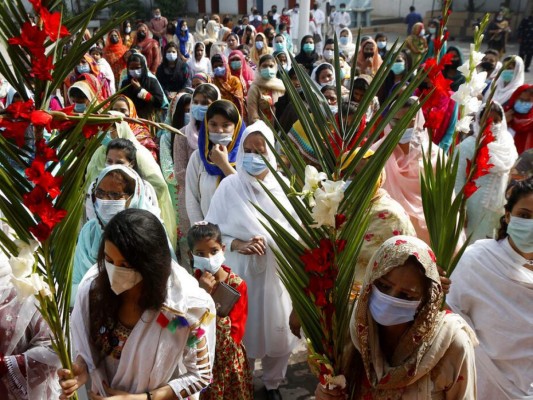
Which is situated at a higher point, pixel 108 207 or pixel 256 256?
pixel 108 207

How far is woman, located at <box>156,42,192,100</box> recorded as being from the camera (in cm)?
905

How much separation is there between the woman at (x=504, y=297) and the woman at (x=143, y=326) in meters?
1.35

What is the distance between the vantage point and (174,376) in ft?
7.23

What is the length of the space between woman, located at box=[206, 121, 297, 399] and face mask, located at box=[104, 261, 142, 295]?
4.58 feet

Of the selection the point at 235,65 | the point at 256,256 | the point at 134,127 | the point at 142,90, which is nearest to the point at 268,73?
the point at 142,90

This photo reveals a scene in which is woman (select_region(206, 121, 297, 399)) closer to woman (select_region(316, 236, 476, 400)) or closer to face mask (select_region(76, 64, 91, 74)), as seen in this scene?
woman (select_region(316, 236, 476, 400))

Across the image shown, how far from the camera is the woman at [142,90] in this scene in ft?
22.6

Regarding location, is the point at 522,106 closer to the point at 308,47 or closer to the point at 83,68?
the point at 308,47

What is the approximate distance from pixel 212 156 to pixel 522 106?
10.7ft

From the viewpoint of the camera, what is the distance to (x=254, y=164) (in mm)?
3359

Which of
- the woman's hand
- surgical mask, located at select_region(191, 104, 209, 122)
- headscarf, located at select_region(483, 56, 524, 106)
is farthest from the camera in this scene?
headscarf, located at select_region(483, 56, 524, 106)

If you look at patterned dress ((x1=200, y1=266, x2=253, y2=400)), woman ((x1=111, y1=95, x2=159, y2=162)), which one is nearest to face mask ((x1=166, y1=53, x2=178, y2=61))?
woman ((x1=111, y1=95, x2=159, y2=162))

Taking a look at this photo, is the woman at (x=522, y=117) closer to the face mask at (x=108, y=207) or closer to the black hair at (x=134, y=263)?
the face mask at (x=108, y=207)

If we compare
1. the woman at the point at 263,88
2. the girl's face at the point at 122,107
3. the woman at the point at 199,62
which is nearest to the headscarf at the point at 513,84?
the woman at the point at 263,88
